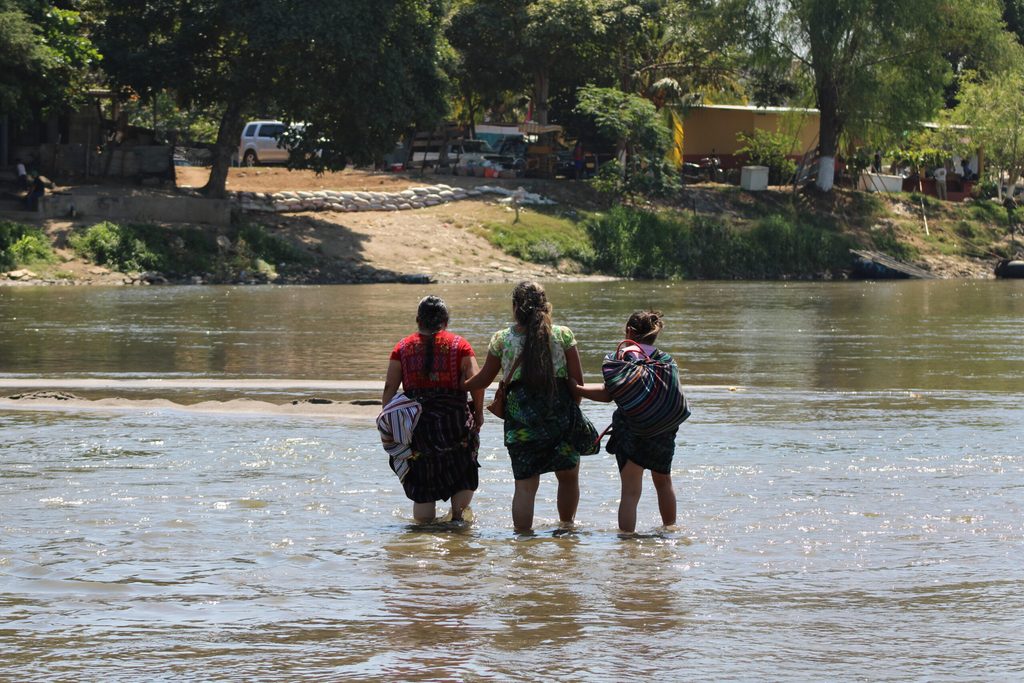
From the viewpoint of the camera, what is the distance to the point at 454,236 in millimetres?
42219

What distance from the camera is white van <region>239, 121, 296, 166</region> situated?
52344 millimetres

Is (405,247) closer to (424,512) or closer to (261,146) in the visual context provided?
(261,146)

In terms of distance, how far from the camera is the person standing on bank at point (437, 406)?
8266 millimetres

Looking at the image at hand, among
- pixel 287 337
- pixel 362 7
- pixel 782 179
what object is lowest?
pixel 287 337

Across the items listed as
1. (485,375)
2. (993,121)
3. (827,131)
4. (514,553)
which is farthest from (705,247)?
(514,553)

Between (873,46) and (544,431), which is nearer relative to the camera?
(544,431)

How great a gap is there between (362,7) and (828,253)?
18821 millimetres

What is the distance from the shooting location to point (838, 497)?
9.51 meters

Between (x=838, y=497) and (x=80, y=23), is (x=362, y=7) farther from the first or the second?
(x=838, y=497)

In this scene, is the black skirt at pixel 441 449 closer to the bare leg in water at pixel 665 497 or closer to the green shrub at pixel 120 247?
the bare leg in water at pixel 665 497

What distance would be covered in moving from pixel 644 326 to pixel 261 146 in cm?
4582

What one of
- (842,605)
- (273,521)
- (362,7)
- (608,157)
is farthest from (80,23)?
(842,605)

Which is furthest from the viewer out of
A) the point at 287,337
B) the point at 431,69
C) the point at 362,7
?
the point at 431,69

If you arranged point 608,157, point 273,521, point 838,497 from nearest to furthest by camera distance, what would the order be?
1. point 273,521
2. point 838,497
3. point 608,157
